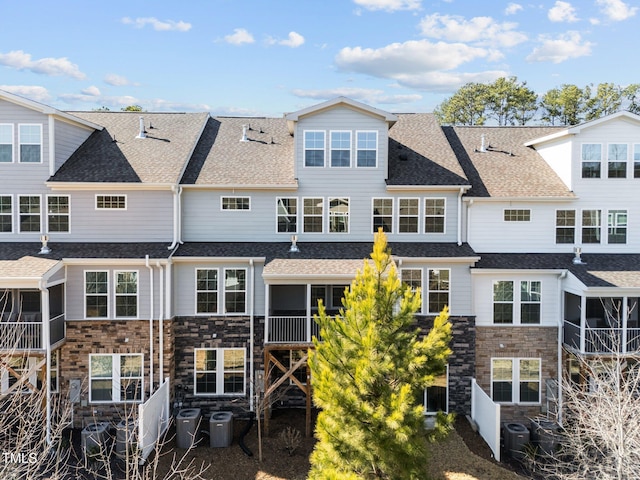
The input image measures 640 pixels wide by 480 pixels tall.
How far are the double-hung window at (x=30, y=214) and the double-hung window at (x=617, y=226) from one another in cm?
2132

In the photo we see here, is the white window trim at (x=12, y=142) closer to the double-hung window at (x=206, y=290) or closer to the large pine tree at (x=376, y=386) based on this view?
the double-hung window at (x=206, y=290)

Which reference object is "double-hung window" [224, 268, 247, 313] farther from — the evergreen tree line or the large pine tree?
the evergreen tree line

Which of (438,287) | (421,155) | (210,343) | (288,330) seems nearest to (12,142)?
(210,343)

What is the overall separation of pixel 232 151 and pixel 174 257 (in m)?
5.42

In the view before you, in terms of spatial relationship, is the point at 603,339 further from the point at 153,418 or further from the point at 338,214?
the point at 153,418

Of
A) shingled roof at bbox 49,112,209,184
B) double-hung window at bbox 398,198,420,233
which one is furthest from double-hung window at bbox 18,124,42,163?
double-hung window at bbox 398,198,420,233

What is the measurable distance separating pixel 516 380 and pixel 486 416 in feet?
8.62

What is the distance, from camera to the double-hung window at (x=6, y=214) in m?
16.6

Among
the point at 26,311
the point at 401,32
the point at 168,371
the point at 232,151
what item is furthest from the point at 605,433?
the point at 401,32

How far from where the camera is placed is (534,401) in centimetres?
1677

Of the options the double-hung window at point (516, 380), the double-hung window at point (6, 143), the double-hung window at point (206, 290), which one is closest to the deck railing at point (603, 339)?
the double-hung window at point (516, 380)

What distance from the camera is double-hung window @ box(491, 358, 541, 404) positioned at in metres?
16.8

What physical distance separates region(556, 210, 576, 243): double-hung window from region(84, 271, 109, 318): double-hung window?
54.7 feet

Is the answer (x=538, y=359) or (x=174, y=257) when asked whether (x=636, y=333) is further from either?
(x=174, y=257)
